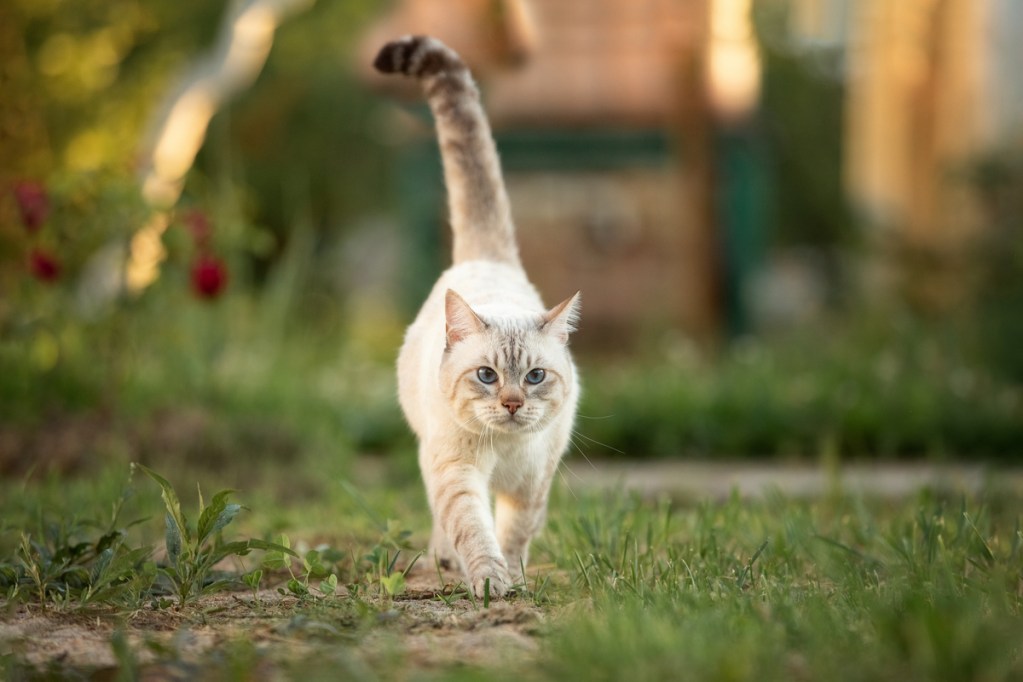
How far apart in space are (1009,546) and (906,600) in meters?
1.04

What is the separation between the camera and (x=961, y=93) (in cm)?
862

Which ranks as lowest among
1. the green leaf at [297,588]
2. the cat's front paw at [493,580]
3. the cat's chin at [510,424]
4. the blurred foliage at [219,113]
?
the cat's front paw at [493,580]

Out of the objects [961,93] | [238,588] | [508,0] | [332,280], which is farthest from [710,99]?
[238,588]

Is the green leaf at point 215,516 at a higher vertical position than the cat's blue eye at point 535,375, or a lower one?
lower

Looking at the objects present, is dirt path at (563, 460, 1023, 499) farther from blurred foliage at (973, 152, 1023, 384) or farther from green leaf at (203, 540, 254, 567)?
green leaf at (203, 540, 254, 567)

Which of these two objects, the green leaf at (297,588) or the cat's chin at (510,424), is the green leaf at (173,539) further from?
the cat's chin at (510,424)

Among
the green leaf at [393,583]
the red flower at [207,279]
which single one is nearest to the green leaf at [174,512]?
the green leaf at [393,583]

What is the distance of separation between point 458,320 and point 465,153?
88 cm

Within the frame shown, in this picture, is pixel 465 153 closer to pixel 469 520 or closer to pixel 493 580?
pixel 469 520

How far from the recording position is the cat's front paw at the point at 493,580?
9.37 ft

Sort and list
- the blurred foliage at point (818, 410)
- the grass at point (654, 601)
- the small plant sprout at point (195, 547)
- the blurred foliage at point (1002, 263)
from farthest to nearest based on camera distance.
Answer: the blurred foliage at point (1002, 263) < the blurred foliage at point (818, 410) < the small plant sprout at point (195, 547) < the grass at point (654, 601)

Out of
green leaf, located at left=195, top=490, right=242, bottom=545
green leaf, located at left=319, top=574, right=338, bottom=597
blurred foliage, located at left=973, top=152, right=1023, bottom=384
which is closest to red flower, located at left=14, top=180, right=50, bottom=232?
green leaf, located at left=195, top=490, right=242, bottom=545

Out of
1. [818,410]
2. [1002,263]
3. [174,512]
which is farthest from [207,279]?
[1002,263]

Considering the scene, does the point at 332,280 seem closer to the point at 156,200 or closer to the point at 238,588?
the point at 156,200
